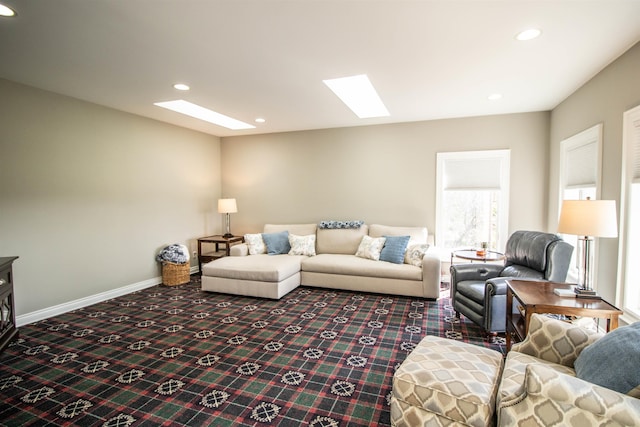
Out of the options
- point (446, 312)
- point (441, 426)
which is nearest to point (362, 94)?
point (446, 312)

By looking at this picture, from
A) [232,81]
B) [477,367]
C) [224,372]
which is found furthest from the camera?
[232,81]

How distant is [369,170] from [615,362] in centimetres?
432

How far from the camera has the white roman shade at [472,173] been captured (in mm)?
4762

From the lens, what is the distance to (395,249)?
4.56 meters

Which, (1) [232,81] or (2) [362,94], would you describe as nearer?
(1) [232,81]

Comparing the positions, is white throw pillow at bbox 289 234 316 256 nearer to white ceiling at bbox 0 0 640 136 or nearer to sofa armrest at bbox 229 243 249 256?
sofa armrest at bbox 229 243 249 256

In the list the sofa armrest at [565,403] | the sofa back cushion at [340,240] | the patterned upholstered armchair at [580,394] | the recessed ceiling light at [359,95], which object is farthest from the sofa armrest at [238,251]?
the sofa armrest at [565,403]

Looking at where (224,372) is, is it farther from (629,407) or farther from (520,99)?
(520,99)

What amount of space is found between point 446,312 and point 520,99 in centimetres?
280

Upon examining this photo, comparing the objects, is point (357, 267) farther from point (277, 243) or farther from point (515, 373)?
point (515, 373)

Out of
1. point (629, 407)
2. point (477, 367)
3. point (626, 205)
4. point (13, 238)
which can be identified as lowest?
point (477, 367)

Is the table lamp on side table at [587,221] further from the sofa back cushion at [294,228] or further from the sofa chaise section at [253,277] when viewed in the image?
the sofa back cushion at [294,228]

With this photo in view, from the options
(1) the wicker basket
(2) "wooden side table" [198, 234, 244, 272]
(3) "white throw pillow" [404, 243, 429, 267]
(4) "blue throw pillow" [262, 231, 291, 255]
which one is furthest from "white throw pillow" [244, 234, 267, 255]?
(3) "white throw pillow" [404, 243, 429, 267]

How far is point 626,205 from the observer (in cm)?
259
